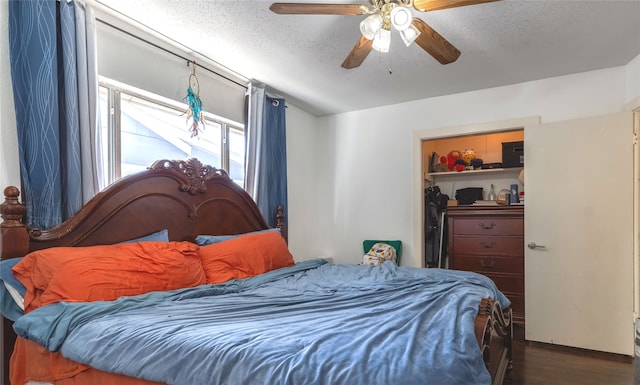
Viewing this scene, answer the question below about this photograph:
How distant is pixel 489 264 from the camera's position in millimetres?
3951

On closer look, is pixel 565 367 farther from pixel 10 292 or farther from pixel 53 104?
pixel 53 104

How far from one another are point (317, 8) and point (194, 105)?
57.0 inches

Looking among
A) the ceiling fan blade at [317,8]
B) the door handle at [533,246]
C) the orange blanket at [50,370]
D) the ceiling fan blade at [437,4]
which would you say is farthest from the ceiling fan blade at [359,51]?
the door handle at [533,246]

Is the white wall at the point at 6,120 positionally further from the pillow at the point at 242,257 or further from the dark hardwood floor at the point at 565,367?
the dark hardwood floor at the point at 565,367

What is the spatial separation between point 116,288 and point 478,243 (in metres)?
3.55

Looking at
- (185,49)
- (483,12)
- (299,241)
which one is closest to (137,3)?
(185,49)

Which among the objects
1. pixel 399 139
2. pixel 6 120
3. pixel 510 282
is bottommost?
pixel 510 282

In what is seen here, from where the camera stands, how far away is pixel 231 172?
138 inches

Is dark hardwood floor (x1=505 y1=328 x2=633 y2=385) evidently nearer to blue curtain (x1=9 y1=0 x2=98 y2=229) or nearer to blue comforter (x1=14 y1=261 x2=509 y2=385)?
blue comforter (x1=14 y1=261 x2=509 y2=385)

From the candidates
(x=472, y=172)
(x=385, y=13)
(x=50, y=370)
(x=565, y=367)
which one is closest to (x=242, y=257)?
(x=50, y=370)

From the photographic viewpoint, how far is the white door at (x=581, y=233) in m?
2.91

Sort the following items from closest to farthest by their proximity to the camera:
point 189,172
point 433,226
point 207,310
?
point 207,310 → point 189,172 → point 433,226

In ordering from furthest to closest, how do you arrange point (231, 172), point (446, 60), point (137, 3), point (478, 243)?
point (478, 243)
point (231, 172)
point (446, 60)
point (137, 3)

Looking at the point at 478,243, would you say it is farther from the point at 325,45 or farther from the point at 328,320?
the point at 328,320
